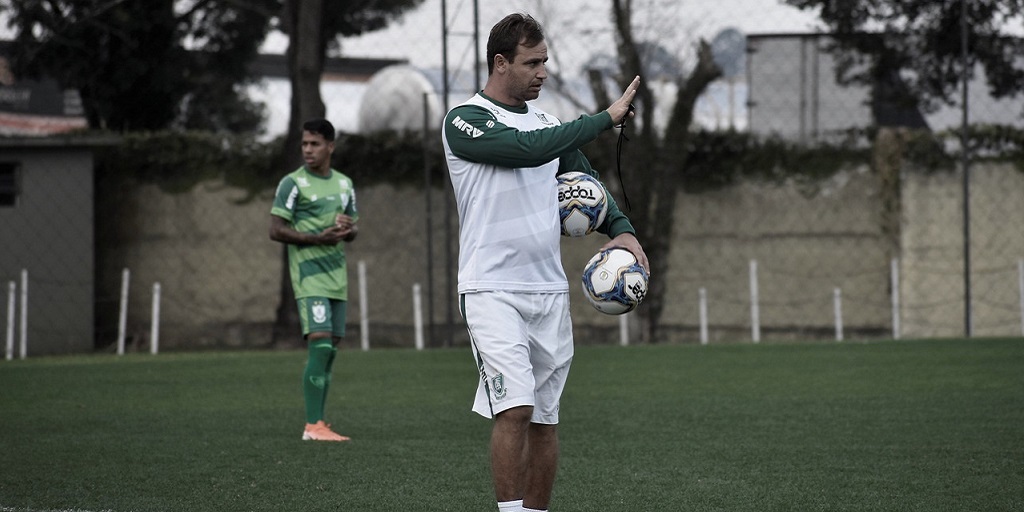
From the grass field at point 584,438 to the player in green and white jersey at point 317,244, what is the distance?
502mm

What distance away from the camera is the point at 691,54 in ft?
63.9

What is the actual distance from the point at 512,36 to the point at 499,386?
1.30m

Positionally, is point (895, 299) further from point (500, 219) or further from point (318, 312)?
point (500, 219)

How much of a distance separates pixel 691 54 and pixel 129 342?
32.9 ft

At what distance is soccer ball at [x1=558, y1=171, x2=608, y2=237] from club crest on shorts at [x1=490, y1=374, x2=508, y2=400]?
69cm

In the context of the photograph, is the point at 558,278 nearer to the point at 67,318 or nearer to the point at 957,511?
the point at 957,511

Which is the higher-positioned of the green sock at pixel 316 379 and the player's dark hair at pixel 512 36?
the player's dark hair at pixel 512 36

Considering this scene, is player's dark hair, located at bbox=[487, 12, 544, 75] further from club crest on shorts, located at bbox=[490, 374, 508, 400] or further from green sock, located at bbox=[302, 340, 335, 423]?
green sock, located at bbox=[302, 340, 335, 423]

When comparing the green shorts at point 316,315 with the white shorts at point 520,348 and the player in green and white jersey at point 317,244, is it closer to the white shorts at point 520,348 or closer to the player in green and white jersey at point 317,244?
the player in green and white jersey at point 317,244

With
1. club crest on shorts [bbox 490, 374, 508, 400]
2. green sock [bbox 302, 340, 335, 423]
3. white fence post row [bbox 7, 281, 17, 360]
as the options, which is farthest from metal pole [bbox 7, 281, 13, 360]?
club crest on shorts [bbox 490, 374, 508, 400]

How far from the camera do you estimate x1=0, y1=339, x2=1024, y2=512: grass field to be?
20.1 feet

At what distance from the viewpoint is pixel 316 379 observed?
8.55m

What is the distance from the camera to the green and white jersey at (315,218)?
8828mm

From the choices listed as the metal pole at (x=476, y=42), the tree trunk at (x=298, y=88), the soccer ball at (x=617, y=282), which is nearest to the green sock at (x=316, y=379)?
the soccer ball at (x=617, y=282)
